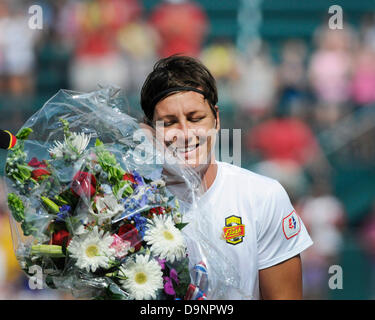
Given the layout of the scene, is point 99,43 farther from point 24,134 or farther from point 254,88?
point 24,134

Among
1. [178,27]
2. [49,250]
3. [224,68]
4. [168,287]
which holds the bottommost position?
[168,287]

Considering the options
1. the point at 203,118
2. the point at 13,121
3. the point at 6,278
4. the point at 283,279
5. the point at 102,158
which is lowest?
the point at 6,278

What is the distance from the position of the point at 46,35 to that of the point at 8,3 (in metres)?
0.56

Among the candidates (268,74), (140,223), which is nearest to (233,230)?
(140,223)

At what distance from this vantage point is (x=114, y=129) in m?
2.05

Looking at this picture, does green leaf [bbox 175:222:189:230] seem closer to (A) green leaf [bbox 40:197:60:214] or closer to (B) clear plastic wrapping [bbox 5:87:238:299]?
(B) clear plastic wrapping [bbox 5:87:238:299]

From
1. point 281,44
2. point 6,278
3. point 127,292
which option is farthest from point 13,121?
point 127,292

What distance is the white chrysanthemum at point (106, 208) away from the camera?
183 cm

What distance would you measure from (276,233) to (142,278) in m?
0.72

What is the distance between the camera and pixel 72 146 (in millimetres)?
1967

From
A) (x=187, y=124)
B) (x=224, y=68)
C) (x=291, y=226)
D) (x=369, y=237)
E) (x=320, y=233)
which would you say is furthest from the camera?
(x=224, y=68)

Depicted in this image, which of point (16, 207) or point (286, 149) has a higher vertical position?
point (286, 149)

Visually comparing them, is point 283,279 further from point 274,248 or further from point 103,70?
point 103,70

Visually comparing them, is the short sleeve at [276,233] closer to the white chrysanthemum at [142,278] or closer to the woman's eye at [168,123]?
the woman's eye at [168,123]
